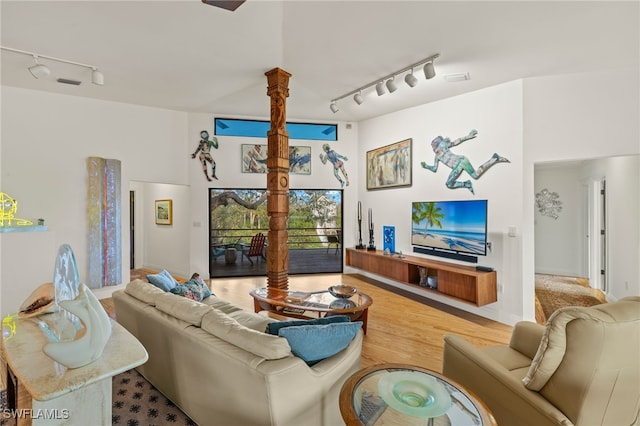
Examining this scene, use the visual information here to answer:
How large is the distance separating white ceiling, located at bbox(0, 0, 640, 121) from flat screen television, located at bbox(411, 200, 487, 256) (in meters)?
1.73

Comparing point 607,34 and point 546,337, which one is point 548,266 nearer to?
point 607,34

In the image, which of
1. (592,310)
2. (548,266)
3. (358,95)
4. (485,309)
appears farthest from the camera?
(548,266)

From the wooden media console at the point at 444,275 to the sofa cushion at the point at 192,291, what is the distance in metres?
3.03

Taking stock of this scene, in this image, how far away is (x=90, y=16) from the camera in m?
2.77

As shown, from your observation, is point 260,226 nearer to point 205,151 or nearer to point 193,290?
point 205,151

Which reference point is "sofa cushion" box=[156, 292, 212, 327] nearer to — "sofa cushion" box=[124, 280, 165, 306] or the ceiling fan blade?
"sofa cushion" box=[124, 280, 165, 306]

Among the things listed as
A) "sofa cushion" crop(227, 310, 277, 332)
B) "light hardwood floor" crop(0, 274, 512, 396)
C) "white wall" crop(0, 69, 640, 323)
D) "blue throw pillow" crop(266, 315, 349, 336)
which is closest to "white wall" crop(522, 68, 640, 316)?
"white wall" crop(0, 69, 640, 323)

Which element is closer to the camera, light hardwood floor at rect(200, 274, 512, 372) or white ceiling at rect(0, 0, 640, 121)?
white ceiling at rect(0, 0, 640, 121)

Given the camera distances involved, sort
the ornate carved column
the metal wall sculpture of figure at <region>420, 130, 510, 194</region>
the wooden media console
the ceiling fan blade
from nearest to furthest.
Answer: the ceiling fan blade
the wooden media console
the ornate carved column
the metal wall sculpture of figure at <region>420, 130, 510, 194</region>

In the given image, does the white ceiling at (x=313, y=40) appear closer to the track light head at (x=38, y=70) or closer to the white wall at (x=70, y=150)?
the track light head at (x=38, y=70)

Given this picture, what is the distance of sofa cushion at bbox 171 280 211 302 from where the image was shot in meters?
2.99

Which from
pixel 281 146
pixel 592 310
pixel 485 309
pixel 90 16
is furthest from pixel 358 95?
pixel 592 310

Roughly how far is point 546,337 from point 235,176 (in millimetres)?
5574

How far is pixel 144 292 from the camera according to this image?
2502 mm
